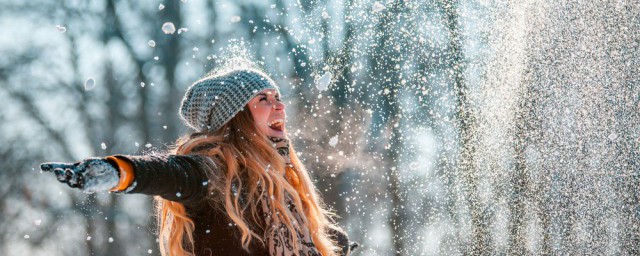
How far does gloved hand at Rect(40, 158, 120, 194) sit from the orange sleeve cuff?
0.03 m

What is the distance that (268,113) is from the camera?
11.0 ft

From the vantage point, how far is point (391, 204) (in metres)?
15.0

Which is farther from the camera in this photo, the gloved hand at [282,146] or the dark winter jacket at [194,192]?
the gloved hand at [282,146]

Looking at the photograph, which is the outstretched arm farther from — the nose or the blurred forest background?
the blurred forest background

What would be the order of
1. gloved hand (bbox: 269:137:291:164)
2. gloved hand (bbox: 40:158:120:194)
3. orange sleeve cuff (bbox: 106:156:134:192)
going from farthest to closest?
1. gloved hand (bbox: 269:137:291:164)
2. orange sleeve cuff (bbox: 106:156:134:192)
3. gloved hand (bbox: 40:158:120:194)

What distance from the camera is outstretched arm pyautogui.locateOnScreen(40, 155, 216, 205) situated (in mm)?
2062

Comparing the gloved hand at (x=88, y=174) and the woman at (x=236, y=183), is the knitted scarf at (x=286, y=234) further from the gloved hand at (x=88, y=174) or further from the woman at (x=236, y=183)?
the gloved hand at (x=88, y=174)

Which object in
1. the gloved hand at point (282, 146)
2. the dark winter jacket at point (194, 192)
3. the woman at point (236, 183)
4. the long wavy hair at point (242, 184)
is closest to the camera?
the dark winter jacket at point (194, 192)

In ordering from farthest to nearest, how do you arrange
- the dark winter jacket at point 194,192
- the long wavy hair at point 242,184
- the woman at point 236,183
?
1. the long wavy hair at point 242,184
2. the woman at point 236,183
3. the dark winter jacket at point 194,192

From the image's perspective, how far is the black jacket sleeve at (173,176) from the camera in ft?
7.63

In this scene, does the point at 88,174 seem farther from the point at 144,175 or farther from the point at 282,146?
the point at 282,146

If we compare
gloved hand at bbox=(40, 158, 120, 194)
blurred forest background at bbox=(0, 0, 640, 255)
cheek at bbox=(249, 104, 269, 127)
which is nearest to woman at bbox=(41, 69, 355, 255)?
cheek at bbox=(249, 104, 269, 127)

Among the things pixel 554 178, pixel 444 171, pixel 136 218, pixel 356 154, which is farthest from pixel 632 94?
pixel 136 218

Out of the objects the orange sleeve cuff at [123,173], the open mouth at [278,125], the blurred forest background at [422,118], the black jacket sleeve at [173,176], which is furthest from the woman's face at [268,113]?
the blurred forest background at [422,118]
